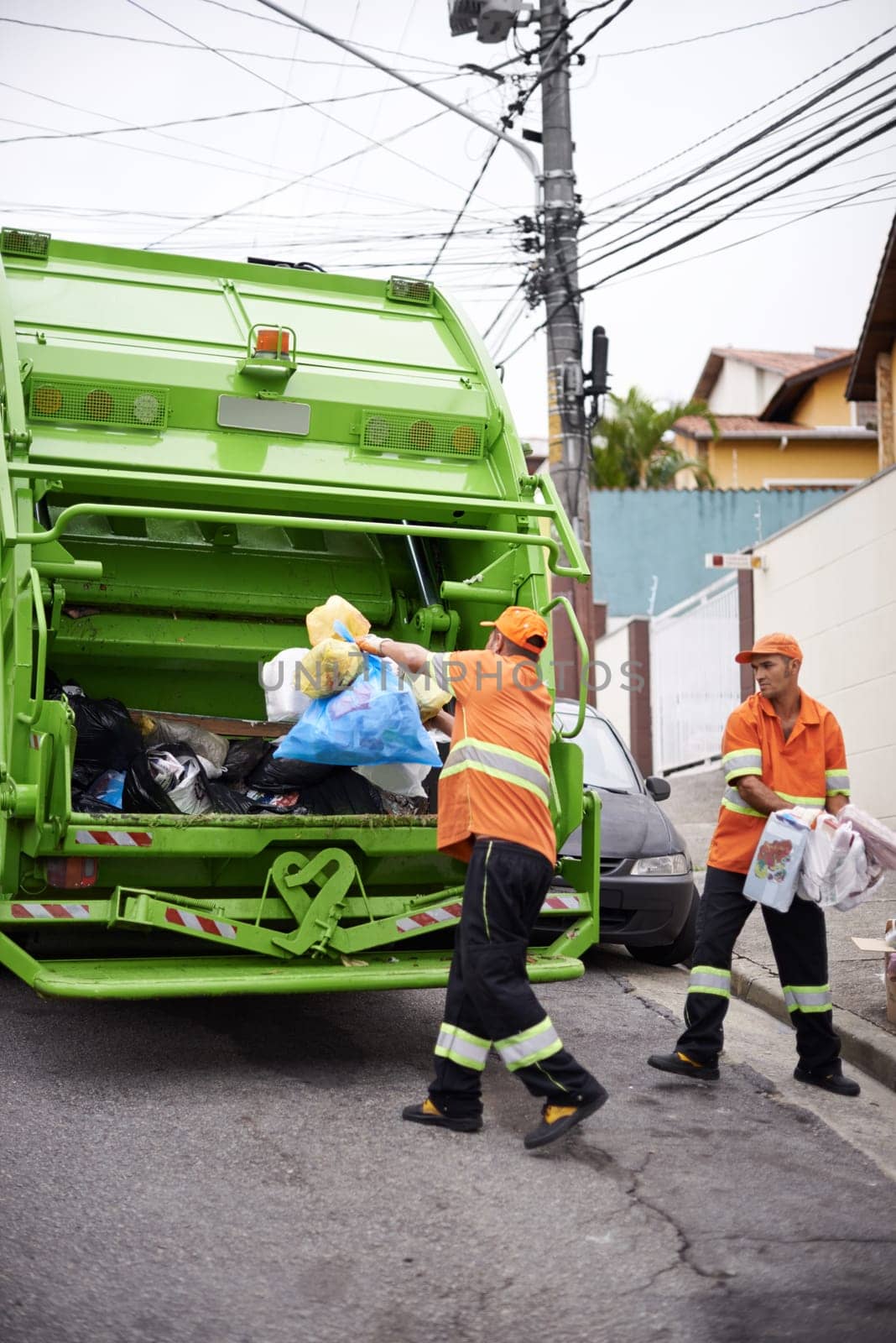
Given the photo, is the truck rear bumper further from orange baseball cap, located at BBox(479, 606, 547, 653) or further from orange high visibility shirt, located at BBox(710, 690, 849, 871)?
orange baseball cap, located at BBox(479, 606, 547, 653)

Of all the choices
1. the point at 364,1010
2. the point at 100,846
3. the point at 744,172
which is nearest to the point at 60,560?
the point at 100,846

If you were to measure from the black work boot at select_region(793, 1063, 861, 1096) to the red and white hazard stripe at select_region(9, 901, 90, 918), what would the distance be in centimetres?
257

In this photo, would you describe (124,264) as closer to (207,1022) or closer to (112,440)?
(112,440)

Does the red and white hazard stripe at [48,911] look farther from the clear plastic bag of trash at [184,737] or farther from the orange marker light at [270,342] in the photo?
the orange marker light at [270,342]

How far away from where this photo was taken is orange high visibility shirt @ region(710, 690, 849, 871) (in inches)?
210

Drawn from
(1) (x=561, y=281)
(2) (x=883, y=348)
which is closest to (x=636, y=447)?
(2) (x=883, y=348)

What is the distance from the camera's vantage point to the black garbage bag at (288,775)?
18.9ft

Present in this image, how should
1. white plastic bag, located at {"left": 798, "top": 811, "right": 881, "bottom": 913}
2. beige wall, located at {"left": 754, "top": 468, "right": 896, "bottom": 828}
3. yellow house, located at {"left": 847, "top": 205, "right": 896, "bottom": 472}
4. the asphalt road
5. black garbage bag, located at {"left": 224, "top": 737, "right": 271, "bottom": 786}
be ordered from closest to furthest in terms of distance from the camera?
the asphalt road, white plastic bag, located at {"left": 798, "top": 811, "right": 881, "bottom": 913}, black garbage bag, located at {"left": 224, "top": 737, "right": 271, "bottom": 786}, beige wall, located at {"left": 754, "top": 468, "right": 896, "bottom": 828}, yellow house, located at {"left": 847, "top": 205, "right": 896, "bottom": 472}

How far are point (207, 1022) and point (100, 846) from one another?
4.30 feet

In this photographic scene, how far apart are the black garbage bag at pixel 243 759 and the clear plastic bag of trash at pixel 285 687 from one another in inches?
20.9

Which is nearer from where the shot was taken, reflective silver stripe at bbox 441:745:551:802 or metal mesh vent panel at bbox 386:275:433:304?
reflective silver stripe at bbox 441:745:551:802

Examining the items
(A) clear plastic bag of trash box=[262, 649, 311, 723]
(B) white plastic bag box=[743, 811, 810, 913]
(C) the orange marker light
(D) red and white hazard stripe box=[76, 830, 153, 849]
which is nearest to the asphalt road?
(B) white plastic bag box=[743, 811, 810, 913]

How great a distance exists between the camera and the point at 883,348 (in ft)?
62.7

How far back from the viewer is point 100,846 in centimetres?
486
